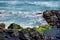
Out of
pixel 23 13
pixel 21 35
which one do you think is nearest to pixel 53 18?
pixel 23 13

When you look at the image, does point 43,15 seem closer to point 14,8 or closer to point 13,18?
point 13,18

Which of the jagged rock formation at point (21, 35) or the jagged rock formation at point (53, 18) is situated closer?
the jagged rock formation at point (21, 35)

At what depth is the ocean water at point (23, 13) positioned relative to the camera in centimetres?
4302

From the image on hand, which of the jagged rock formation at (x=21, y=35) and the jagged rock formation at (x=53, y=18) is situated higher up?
the jagged rock formation at (x=21, y=35)

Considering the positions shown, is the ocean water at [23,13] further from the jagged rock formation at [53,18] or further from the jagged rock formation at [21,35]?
the jagged rock formation at [21,35]

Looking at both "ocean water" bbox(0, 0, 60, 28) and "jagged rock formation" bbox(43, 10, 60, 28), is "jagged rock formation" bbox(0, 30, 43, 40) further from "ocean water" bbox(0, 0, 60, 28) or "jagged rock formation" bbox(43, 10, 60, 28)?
"ocean water" bbox(0, 0, 60, 28)

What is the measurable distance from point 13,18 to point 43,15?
13.9ft

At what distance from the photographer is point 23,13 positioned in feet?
160

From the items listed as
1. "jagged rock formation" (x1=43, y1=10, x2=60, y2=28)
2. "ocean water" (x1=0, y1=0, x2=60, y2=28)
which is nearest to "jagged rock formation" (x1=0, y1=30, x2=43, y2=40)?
"jagged rock formation" (x1=43, y1=10, x2=60, y2=28)

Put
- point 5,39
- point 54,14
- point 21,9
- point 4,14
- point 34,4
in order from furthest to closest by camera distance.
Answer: point 34,4 → point 21,9 → point 4,14 → point 54,14 → point 5,39

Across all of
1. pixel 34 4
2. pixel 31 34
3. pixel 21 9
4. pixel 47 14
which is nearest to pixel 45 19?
pixel 47 14

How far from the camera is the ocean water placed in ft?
141

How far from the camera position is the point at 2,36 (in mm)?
23141

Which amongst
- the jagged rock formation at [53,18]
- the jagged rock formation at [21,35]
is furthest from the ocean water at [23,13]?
the jagged rock formation at [21,35]
